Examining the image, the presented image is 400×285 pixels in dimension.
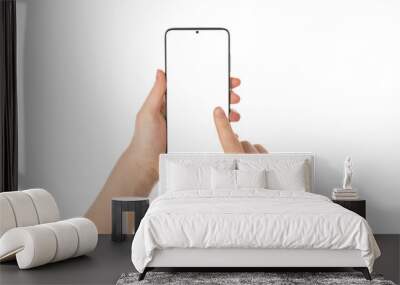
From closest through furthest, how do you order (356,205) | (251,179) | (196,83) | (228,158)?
1. (251,179)
2. (356,205)
3. (228,158)
4. (196,83)

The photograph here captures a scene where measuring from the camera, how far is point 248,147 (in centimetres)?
772

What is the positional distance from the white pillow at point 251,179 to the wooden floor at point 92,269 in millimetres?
1337

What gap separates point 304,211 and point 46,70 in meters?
3.90

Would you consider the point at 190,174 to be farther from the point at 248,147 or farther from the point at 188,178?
the point at 248,147

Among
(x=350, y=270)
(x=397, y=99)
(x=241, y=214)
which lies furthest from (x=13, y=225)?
(x=397, y=99)

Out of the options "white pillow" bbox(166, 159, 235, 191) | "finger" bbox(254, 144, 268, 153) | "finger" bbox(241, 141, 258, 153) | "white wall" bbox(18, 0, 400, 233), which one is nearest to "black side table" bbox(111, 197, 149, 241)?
"white pillow" bbox(166, 159, 235, 191)

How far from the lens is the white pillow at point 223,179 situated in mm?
6855

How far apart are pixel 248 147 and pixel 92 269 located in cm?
274

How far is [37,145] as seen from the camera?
25.8 feet

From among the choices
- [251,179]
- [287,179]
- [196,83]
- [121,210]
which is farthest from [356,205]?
[121,210]

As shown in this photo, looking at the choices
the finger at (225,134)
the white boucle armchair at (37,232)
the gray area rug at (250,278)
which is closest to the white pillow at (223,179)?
the finger at (225,134)

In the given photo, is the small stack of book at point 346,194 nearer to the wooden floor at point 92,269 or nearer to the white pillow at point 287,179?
the white pillow at point 287,179

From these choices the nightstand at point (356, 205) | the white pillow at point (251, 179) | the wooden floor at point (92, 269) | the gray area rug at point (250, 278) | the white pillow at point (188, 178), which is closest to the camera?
the gray area rug at point (250, 278)

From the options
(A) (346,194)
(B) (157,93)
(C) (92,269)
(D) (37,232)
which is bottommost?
(C) (92,269)
